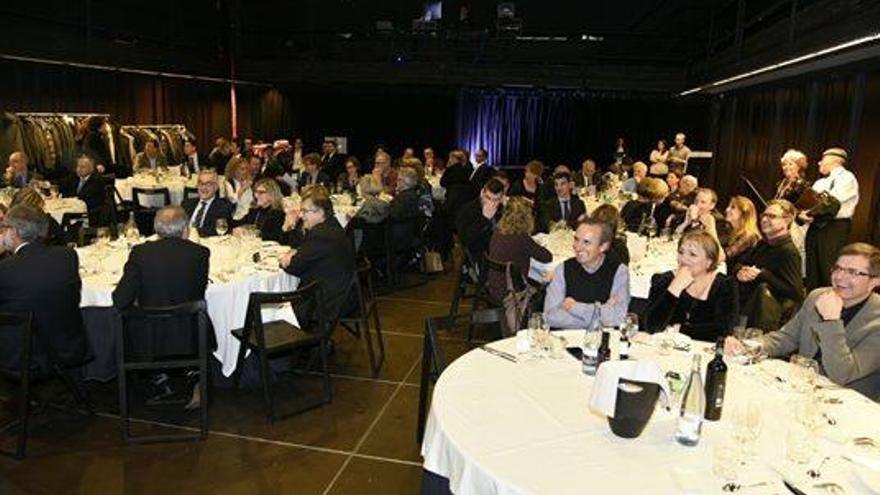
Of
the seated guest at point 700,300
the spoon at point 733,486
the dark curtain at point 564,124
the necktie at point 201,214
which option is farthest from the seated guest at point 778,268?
the dark curtain at point 564,124

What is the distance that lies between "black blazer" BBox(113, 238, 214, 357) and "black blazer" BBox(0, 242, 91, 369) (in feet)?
0.90

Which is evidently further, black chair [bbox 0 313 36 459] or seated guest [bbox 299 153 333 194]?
seated guest [bbox 299 153 333 194]

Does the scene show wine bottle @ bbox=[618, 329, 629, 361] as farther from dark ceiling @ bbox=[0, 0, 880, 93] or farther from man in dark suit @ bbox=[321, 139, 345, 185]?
dark ceiling @ bbox=[0, 0, 880, 93]

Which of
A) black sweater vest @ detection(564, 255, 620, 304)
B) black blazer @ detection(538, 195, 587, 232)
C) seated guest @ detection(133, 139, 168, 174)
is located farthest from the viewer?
seated guest @ detection(133, 139, 168, 174)

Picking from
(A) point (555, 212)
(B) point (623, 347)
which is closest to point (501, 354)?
(B) point (623, 347)

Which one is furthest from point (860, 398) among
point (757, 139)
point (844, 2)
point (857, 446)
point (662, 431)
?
point (757, 139)

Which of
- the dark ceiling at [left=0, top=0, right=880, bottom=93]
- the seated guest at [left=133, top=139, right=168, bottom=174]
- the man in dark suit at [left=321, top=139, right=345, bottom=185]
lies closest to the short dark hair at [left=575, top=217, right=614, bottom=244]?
the man in dark suit at [left=321, top=139, right=345, bottom=185]

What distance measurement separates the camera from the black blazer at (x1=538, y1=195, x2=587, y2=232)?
7648 millimetres

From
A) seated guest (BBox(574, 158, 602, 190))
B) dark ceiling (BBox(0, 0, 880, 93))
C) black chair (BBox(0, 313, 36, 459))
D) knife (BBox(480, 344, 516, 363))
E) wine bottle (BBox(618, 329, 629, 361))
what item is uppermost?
dark ceiling (BBox(0, 0, 880, 93))

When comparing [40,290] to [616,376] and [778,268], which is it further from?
[778,268]

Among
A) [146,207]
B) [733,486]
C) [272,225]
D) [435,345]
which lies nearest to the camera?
[733,486]

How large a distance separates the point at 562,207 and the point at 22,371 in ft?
17.7

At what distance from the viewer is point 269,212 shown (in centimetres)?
635

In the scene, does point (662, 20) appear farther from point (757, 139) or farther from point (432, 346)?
point (432, 346)
